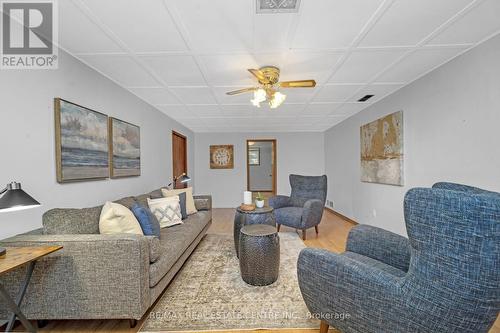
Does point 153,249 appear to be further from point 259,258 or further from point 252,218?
point 252,218

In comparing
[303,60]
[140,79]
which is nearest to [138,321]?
[140,79]

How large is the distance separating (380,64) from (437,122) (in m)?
0.94

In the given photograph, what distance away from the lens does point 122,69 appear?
2.36 m

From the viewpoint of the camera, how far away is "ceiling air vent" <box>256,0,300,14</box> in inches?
56.0

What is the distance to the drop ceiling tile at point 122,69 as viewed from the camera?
212cm

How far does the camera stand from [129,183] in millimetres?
2992

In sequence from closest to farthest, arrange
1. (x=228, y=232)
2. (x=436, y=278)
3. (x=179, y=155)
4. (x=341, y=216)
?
(x=436, y=278) < (x=228, y=232) < (x=341, y=216) < (x=179, y=155)

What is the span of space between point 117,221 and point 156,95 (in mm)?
2004

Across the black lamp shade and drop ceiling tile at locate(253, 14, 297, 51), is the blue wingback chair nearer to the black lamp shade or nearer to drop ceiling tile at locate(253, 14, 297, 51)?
drop ceiling tile at locate(253, 14, 297, 51)

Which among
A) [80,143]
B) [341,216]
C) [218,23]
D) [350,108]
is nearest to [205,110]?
[80,143]

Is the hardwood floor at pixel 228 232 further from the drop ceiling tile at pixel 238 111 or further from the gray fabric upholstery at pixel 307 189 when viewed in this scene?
the drop ceiling tile at pixel 238 111

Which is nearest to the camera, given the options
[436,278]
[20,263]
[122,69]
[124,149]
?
[436,278]

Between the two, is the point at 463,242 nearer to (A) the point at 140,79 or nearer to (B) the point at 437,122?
(B) the point at 437,122

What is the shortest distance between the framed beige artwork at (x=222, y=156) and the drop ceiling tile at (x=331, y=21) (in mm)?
4565
